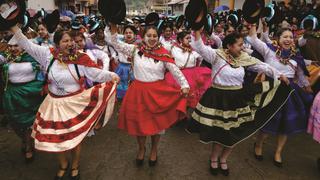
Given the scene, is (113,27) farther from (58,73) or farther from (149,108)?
(149,108)

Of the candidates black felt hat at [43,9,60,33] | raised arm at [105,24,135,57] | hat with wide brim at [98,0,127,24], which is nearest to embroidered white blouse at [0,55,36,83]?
black felt hat at [43,9,60,33]

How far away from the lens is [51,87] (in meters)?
3.96

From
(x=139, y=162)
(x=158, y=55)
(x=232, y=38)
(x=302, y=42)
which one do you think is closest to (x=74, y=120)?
(x=139, y=162)

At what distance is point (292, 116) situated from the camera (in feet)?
14.7

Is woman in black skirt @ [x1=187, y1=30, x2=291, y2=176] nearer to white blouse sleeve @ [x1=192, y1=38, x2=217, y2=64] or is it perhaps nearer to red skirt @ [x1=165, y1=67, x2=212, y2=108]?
white blouse sleeve @ [x1=192, y1=38, x2=217, y2=64]

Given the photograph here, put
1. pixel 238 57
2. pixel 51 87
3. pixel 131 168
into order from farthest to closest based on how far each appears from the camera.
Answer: pixel 131 168, pixel 238 57, pixel 51 87

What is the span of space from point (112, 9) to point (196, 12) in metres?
0.98

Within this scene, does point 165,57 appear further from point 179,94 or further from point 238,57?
point 238,57

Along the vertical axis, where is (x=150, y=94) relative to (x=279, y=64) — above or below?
below

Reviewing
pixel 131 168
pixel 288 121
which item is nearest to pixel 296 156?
pixel 288 121

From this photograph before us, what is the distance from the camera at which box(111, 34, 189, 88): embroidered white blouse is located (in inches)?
168

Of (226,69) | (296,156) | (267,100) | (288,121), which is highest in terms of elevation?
(226,69)

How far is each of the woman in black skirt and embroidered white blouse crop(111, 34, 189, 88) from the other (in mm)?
418

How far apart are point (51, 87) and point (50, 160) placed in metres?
1.36
